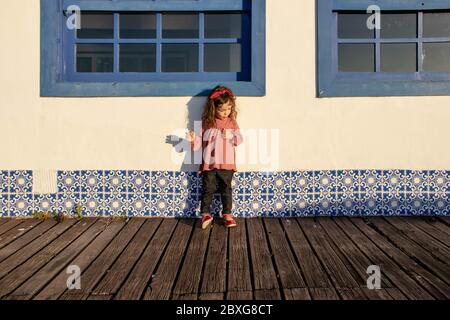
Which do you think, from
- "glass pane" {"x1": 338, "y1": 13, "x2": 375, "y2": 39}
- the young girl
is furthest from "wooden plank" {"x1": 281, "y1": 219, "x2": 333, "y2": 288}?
"glass pane" {"x1": 338, "y1": 13, "x2": 375, "y2": 39}

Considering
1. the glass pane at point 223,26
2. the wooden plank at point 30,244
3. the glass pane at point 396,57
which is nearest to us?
the wooden plank at point 30,244

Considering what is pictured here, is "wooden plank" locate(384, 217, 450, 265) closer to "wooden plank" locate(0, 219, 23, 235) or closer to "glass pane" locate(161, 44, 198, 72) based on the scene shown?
"wooden plank" locate(0, 219, 23, 235)

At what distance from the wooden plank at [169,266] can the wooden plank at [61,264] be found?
1.83 feet

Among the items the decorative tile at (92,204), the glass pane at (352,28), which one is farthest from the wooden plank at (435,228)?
the glass pane at (352,28)

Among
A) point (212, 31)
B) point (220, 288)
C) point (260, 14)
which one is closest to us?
point (220, 288)

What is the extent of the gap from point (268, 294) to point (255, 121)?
214 centimetres

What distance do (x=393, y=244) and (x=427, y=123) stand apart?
151cm

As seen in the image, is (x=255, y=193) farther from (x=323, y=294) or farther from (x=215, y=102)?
(x=323, y=294)

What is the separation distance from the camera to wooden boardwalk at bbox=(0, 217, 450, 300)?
2.44 meters

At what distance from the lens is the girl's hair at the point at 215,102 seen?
3.96 m

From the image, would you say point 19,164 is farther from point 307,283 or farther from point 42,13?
point 307,283

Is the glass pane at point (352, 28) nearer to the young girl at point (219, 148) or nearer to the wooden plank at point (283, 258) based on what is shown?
the young girl at point (219, 148)

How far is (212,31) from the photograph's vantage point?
1873 centimetres

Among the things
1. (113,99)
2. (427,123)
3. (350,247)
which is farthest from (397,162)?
(113,99)
